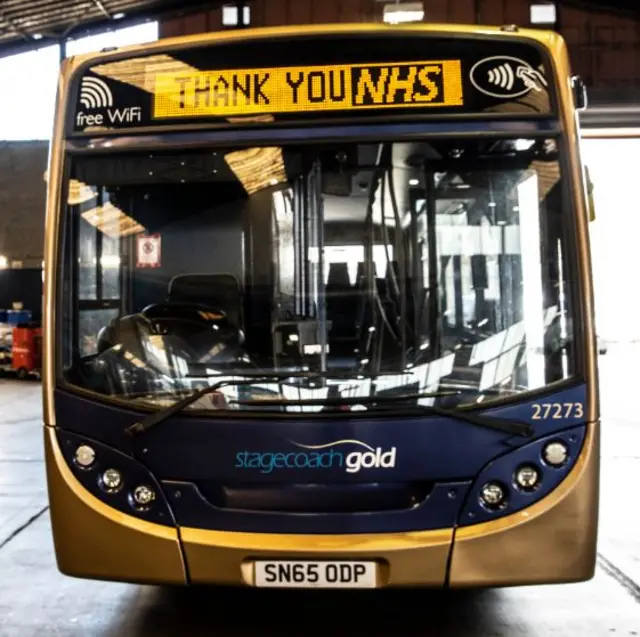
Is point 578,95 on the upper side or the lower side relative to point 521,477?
upper

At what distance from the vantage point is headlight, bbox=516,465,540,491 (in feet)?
10.6

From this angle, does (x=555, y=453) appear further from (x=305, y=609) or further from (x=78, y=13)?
(x=78, y=13)

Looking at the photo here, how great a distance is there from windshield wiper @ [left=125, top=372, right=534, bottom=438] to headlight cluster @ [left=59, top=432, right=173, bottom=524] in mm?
152

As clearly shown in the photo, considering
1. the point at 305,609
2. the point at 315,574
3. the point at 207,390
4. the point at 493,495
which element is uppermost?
the point at 207,390

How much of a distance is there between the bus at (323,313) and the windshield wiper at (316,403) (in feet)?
0.04

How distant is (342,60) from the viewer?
344 cm

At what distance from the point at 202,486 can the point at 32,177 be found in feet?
50.9

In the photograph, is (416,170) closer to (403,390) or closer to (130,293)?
(403,390)

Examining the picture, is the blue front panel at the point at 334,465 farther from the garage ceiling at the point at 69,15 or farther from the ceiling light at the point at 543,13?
the garage ceiling at the point at 69,15

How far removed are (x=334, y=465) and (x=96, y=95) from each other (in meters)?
1.81

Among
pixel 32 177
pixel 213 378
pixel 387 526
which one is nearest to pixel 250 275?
pixel 213 378

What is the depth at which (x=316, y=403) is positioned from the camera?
10.7 feet

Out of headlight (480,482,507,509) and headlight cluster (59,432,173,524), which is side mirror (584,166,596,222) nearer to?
headlight (480,482,507,509)

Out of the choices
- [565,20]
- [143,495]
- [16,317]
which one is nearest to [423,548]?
[143,495]
